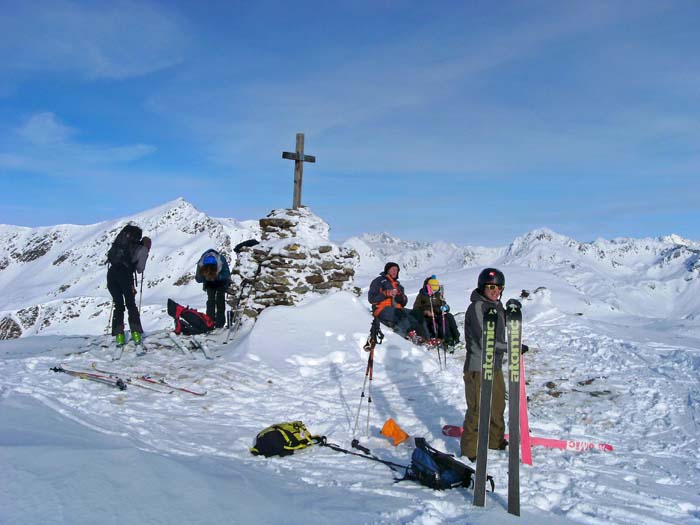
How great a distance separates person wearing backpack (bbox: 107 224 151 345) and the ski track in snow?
729mm

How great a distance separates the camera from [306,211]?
48.3ft

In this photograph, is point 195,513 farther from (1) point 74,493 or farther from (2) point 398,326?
(2) point 398,326

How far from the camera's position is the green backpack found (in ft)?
18.8

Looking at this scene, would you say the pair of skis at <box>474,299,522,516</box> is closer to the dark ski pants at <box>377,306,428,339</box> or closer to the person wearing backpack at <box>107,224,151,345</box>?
the dark ski pants at <box>377,306,428,339</box>

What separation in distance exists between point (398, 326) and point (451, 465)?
810 centimetres

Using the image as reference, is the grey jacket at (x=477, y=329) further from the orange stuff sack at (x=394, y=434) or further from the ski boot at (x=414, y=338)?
the ski boot at (x=414, y=338)

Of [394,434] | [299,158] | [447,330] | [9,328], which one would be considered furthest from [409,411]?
[9,328]

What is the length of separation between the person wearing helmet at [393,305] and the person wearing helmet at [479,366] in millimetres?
5954

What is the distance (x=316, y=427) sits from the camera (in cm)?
705

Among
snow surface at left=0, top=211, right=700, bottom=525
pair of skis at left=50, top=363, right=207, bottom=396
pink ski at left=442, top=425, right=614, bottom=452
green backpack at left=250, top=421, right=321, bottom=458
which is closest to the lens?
snow surface at left=0, top=211, right=700, bottom=525

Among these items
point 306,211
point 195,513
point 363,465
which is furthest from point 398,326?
point 195,513

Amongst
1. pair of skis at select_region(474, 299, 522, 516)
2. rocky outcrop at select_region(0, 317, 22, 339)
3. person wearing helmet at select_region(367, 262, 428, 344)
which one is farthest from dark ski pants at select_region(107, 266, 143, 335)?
rocky outcrop at select_region(0, 317, 22, 339)

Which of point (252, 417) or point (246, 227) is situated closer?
point (252, 417)

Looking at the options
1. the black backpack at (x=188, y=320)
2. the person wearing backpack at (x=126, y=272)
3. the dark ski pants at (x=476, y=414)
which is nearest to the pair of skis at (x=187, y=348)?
the person wearing backpack at (x=126, y=272)
